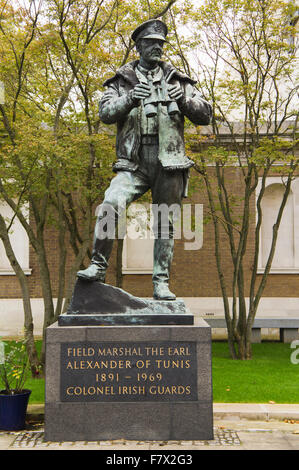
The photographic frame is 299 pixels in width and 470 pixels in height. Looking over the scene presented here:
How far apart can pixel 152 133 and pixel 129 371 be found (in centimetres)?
245

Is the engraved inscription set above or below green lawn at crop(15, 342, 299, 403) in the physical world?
above

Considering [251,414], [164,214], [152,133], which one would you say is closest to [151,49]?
[152,133]

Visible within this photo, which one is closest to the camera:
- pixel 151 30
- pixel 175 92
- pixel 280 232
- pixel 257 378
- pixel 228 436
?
pixel 228 436

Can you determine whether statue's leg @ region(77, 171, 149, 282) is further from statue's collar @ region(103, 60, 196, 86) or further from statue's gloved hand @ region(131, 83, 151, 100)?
statue's collar @ region(103, 60, 196, 86)

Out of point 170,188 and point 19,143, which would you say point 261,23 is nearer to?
point 19,143

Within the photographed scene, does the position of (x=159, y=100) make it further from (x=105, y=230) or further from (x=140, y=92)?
(x=105, y=230)

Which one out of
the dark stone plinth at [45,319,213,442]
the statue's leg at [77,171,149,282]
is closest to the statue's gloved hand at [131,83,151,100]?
the statue's leg at [77,171,149,282]

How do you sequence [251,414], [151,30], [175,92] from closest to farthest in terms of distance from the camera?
[175,92] < [151,30] < [251,414]

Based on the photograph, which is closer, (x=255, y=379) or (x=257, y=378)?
(x=255, y=379)

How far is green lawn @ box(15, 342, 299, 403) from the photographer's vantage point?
316 inches

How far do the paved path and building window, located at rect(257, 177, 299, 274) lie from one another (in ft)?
34.0

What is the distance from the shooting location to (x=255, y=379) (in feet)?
31.1

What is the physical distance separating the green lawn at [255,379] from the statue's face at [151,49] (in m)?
4.70

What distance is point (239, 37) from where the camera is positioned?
11203mm
